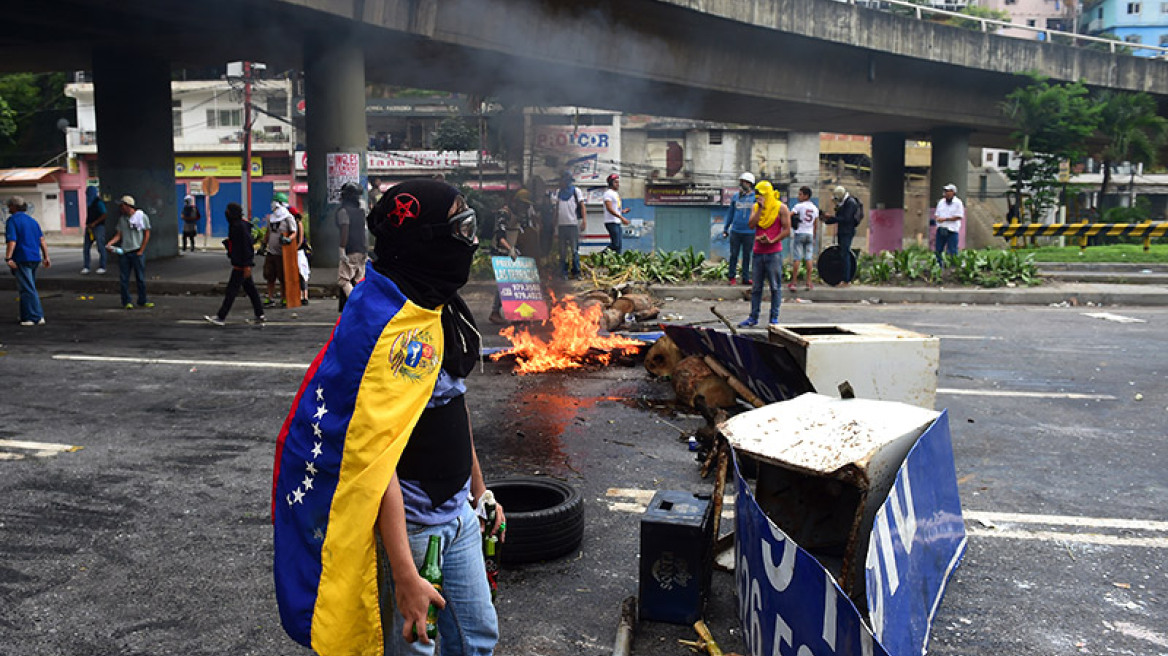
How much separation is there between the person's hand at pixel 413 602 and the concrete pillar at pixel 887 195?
30.9 meters

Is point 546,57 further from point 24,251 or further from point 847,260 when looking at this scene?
point 24,251

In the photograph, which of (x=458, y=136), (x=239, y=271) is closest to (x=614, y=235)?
(x=239, y=271)

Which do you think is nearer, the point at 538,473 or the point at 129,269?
the point at 538,473

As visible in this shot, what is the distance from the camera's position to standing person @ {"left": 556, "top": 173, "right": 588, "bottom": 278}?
1620cm

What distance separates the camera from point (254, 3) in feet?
48.5

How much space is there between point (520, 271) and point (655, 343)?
367 centimetres

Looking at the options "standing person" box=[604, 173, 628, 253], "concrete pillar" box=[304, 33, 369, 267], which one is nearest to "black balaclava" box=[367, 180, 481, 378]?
"standing person" box=[604, 173, 628, 253]

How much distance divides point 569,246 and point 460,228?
14.3 metres

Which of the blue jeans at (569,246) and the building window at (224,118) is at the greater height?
the building window at (224,118)

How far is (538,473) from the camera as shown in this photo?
559cm

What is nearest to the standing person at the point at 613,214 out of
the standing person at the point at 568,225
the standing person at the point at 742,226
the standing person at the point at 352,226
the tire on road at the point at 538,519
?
the standing person at the point at 568,225

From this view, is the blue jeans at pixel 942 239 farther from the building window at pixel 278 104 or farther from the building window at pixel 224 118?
the building window at pixel 224 118

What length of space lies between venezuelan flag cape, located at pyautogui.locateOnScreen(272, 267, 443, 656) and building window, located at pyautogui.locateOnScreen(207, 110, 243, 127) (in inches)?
2098

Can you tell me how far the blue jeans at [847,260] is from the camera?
16.6 metres
